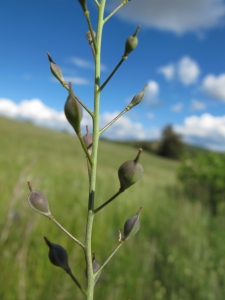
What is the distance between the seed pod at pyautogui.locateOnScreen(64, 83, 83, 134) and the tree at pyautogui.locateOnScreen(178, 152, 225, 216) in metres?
8.47

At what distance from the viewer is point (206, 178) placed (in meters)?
9.19

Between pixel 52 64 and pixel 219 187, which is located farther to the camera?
pixel 219 187

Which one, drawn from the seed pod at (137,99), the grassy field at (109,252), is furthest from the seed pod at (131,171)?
the grassy field at (109,252)

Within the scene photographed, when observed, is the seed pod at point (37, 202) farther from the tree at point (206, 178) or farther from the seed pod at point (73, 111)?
the tree at point (206, 178)

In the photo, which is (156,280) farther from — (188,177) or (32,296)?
(188,177)

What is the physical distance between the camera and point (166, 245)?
5219 millimetres

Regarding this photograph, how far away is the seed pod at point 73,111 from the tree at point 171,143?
44.1 metres

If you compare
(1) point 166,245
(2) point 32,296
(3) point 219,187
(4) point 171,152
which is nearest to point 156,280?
(1) point 166,245

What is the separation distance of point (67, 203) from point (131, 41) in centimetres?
551

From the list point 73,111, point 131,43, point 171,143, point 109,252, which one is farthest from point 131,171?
point 171,143

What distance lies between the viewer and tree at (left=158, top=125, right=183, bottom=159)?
44.2 m

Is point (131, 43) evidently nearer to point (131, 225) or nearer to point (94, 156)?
point (94, 156)

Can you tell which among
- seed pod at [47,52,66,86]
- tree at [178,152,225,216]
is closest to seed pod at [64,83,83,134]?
seed pod at [47,52,66,86]

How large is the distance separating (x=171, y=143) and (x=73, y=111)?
44785 millimetres
